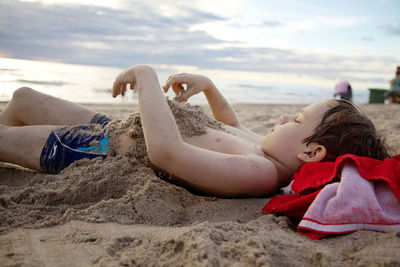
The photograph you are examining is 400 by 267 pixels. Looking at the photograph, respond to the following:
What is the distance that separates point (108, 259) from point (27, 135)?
147cm

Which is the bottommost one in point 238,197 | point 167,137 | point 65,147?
point 238,197

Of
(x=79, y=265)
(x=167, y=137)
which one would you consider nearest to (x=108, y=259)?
(x=79, y=265)

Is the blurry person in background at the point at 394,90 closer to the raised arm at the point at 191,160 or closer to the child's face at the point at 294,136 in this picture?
the child's face at the point at 294,136

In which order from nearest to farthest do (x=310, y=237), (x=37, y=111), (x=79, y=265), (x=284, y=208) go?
1. (x=79, y=265)
2. (x=310, y=237)
3. (x=284, y=208)
4. (x=37, y=111)

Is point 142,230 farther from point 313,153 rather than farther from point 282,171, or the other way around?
point 313,153

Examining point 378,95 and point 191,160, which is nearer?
point 191,160

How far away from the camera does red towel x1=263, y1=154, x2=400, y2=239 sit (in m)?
1.37

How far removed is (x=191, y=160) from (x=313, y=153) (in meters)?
0.74

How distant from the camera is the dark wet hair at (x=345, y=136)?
5.98 feet

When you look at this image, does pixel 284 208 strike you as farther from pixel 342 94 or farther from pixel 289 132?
pixel 342 94

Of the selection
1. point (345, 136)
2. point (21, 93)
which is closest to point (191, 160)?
point (345, 136)

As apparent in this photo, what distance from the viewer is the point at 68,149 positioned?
2156 millimetres

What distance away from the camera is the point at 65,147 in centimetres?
216

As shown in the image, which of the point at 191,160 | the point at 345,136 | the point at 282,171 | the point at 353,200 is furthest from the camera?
the point at 282,171
